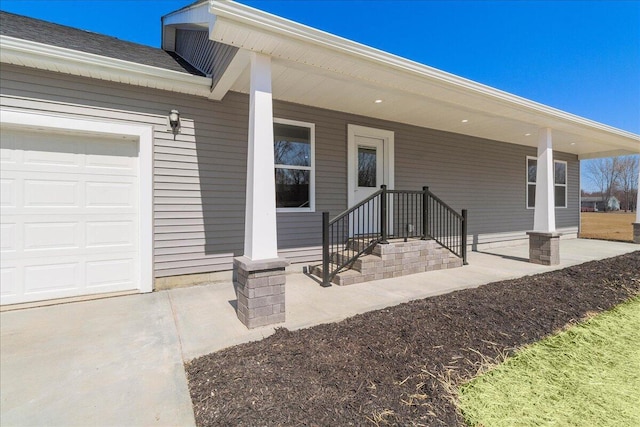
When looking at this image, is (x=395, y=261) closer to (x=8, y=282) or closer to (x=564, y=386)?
(x=564, y=386)

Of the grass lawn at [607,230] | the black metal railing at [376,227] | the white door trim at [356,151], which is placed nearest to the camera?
the black metal railing at [376,227]

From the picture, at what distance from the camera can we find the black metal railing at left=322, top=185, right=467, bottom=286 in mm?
4384

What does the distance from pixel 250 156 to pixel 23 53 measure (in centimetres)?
280

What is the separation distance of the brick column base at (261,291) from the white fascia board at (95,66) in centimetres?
267

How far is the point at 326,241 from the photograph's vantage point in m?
4.15

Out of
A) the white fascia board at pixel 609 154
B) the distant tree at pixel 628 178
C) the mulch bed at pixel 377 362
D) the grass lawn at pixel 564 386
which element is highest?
the distant tree at pixel 628 178

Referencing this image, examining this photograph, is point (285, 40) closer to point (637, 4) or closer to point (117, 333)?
point (117, 333)

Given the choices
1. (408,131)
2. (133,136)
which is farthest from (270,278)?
(408,131)

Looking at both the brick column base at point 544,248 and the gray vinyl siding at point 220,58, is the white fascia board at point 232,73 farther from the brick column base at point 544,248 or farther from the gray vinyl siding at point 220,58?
the brick column base at point 544,248

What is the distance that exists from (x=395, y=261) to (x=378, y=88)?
8.96 ft

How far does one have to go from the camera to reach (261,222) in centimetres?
289

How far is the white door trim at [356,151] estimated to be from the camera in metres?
5.39

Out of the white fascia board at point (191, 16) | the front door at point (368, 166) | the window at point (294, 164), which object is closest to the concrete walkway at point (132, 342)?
the window at point (294, 164)

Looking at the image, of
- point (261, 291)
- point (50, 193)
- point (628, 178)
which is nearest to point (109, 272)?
point (50, 193)
